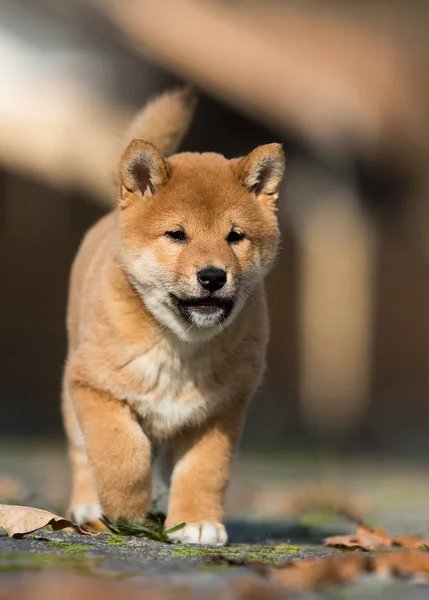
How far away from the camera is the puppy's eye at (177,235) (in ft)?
14.8

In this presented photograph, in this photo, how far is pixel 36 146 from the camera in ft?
39.3

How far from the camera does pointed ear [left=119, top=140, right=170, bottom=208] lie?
179 inches

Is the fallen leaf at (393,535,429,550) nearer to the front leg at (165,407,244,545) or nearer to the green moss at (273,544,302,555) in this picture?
the green moss at (273,544,302,555)

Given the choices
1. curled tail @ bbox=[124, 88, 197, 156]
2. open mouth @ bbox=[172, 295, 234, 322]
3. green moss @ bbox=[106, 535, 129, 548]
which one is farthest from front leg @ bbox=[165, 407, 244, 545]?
curled tail @ bbox=[124, 88, 197, 156]

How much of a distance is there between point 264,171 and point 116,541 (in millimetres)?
1719

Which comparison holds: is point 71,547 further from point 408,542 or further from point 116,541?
point 408,542

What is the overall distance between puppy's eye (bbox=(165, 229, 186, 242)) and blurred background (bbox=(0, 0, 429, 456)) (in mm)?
6233

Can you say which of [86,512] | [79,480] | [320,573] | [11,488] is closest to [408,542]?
[86,512]

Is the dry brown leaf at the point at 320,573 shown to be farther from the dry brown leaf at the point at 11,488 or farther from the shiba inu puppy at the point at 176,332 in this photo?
the dry brown leaf at the point at 11,488

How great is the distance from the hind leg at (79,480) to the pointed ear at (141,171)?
983 millimetres

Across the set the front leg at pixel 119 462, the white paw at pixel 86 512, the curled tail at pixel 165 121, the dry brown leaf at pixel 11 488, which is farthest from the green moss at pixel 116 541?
the curled tail at pixel 165 121

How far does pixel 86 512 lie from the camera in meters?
5.05

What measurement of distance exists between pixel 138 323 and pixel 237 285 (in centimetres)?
47

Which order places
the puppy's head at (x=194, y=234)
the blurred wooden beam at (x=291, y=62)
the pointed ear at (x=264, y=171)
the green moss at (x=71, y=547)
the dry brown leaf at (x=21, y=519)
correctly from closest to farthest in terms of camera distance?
the green moss at (x=71, y=547) → the dry brown leaf at (x=21, y=519) → the puppy's head at (x=194, y=234) → the pointed ear at (x=264, y=171) → the blurred wooden beam at (x=291, y=62)
